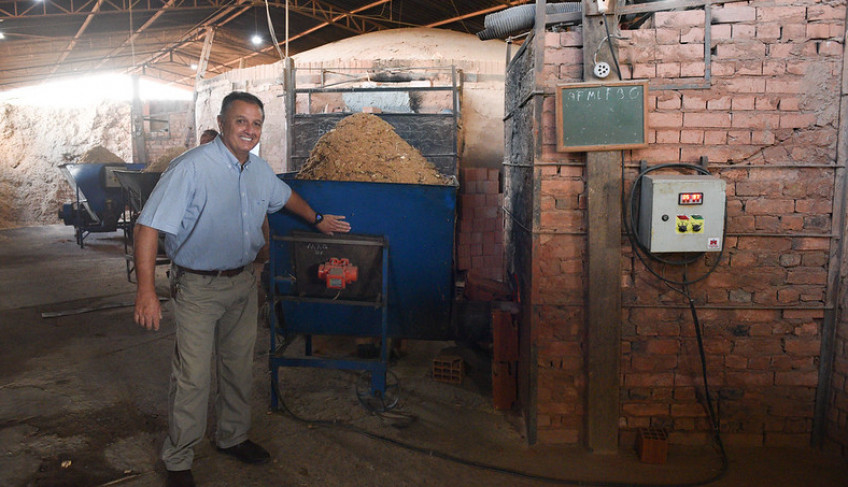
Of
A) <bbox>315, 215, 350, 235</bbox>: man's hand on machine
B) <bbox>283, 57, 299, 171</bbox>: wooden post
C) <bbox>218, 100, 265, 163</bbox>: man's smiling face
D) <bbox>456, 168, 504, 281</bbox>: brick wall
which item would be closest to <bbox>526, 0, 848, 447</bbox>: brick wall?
<bbox>315, 215, 350, 235</bbox>: man's hand on machine

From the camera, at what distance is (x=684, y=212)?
9.88 ft

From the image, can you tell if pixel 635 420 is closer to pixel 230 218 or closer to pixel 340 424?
pixel 340 424

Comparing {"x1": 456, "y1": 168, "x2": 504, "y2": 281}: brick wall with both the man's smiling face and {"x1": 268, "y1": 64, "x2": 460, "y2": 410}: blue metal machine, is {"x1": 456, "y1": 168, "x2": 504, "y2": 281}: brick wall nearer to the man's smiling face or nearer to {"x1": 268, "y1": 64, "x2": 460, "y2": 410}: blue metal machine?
{"x1": 268, "y1": 64, "x2": 460, "y2": 410}: blue metal machine

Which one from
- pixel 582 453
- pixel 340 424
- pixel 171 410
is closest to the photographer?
pixel 171 410

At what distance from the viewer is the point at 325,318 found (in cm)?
405

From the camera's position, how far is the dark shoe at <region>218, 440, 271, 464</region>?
3.18 m

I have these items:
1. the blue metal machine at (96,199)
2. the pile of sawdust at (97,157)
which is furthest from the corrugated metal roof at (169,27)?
the blue metal machine at (96,199)

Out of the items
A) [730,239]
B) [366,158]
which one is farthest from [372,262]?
[730,239]

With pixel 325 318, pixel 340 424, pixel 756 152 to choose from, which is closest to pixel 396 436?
pixel 340 424

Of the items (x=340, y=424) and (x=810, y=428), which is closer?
(x=810, y=428)

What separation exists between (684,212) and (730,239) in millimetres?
444

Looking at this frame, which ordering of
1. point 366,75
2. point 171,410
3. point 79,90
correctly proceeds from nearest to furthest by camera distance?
point 171,410, point 366,75, point 79,90

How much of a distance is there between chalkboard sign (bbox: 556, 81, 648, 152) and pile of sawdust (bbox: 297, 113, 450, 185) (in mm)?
1221

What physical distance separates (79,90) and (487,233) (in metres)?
16.5
